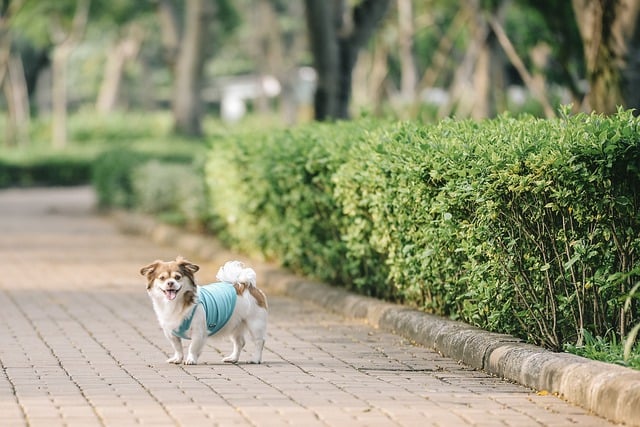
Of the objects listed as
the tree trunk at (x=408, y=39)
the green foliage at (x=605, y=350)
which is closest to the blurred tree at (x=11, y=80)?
the tree trunk at (x=408, y=39)

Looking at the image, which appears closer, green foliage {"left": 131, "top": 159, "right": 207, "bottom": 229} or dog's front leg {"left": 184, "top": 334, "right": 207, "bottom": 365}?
dog's front leg {"left": 184, "top": 334, "right": 207, "bottom": 365}

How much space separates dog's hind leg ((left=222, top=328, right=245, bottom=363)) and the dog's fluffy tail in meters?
0.34

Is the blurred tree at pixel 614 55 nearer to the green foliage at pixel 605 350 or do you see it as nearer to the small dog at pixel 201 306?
the green foliage at pixel 605 350

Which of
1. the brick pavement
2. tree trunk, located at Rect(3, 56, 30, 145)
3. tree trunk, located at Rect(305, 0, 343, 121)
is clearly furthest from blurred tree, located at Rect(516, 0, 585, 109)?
tree trunk, located at Rect(3, 56, 30, 145)

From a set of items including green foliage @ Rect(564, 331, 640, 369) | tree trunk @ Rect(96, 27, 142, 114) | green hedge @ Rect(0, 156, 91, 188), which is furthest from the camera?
tree trunk @ Rect(96, 27, 142, 114)

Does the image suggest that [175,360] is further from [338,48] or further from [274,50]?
[274,50]

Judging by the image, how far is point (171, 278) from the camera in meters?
9.02

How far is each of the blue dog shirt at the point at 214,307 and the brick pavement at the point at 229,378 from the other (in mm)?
263

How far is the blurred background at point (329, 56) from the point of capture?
1975 centimetres

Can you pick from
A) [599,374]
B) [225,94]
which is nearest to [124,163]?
[599,374]

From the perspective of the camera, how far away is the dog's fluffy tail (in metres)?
9.43

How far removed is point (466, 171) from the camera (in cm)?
949

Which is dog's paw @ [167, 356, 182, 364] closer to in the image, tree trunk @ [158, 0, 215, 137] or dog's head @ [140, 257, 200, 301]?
dog's head @ [140, 257, 200, 301]

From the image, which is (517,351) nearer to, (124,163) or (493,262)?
(493,262)
